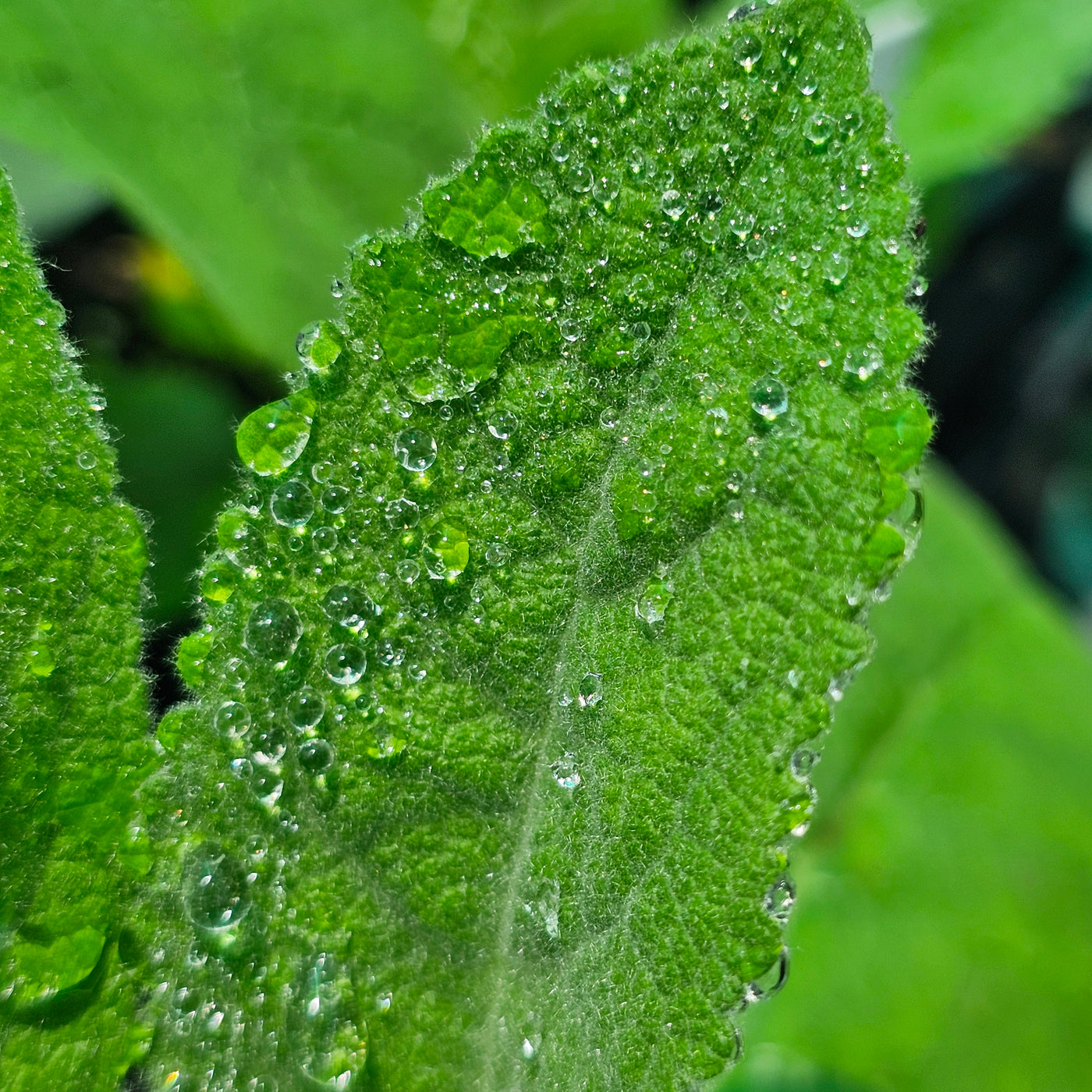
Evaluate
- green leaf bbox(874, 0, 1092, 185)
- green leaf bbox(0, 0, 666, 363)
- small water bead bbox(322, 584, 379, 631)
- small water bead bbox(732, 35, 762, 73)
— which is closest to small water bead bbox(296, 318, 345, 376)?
small water bead bbox(322, 584, 379, 631)

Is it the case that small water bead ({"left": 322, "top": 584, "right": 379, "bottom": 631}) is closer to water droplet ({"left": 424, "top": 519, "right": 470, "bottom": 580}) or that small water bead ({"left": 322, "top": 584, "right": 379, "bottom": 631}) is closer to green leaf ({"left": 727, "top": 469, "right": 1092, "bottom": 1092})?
water droplet ({"left": 424, "top": 519, "right": 470, "bottom": 580})

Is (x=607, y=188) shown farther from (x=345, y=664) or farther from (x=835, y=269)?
(x=345, y=664)

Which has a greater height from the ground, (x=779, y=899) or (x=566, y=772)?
(x=566, y=772)

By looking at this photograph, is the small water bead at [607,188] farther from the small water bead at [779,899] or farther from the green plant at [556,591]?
the small water bead at [779,899]

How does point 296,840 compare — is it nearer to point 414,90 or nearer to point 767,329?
→ point 767,329

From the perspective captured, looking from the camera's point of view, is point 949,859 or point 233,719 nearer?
point 233,719

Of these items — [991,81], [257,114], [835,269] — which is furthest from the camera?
[991,81]

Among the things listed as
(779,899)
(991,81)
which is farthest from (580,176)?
(991,81)
